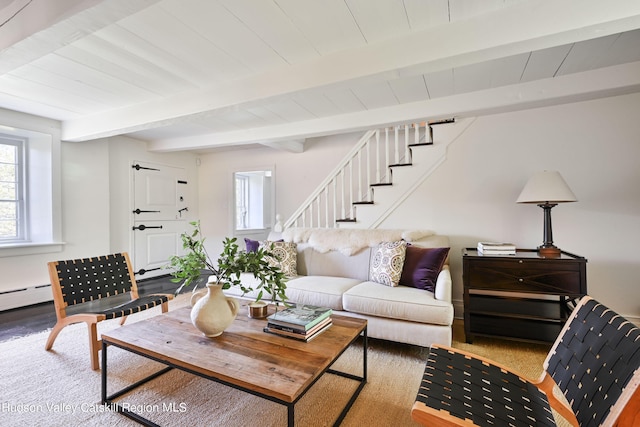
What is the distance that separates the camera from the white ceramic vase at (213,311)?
4.97 feet

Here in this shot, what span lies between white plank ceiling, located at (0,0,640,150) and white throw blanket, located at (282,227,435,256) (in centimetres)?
114

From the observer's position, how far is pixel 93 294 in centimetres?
236

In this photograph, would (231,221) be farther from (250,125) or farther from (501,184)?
(501,184)

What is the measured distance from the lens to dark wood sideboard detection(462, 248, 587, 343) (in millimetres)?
2203

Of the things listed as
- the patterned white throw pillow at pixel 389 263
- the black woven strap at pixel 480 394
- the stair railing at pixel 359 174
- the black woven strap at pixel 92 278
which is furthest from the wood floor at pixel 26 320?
the black woven strap at pixel 480 394

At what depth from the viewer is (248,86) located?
7.72 feet

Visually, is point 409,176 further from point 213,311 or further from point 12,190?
point 12,190

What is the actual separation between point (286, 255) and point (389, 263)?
1083 millimetres

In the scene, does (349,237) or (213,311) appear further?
(349,237)

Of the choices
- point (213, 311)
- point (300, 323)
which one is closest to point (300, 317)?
point (300, 323)

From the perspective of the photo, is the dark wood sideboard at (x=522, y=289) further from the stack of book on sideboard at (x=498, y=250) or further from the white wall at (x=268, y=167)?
the white wall at (x=268, y=167)

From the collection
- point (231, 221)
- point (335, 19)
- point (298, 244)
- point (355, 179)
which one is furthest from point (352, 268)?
point (231, 221)

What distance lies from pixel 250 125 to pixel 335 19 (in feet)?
7.21

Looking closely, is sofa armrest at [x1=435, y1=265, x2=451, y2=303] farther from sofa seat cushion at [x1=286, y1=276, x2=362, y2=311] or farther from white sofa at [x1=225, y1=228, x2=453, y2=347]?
sofa seat cushion at [x1=286, y1=276, x2=362, y2=311]
